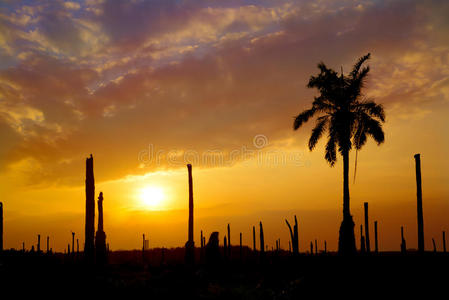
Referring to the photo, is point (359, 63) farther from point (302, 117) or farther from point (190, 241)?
point (190, 241)

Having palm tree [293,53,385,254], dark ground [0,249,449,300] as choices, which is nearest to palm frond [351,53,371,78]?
palm tree [293,53,385,254]

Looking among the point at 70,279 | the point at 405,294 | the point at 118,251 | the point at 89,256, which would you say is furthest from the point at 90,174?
the point at 118,251

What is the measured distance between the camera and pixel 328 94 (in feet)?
121

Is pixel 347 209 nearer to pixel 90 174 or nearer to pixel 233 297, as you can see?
pixel 233 297

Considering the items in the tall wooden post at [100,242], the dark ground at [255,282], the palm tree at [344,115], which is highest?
the palm tree at [344,115]

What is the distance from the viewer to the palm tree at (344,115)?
3597 centimetres

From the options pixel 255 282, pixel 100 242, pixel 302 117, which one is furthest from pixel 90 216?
pixel 302 117

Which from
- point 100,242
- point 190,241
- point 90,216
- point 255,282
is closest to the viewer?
point 255,282

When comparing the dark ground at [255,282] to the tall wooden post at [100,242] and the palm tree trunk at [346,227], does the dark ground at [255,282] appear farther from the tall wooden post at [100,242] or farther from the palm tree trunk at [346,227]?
the tall wooden post at [100,242]

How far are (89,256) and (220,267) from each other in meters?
9.41

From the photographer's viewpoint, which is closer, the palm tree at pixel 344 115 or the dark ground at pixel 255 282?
the dark ground at pixel 255 282

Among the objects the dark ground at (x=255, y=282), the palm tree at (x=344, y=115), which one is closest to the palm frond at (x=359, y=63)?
the palm tree at (x=344, y=115)

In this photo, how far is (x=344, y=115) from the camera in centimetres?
3622

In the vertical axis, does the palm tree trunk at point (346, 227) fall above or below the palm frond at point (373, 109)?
below
